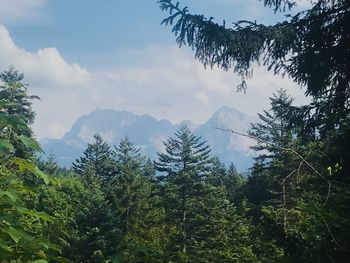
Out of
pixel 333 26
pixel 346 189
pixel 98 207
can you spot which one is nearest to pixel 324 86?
pixel 333 26

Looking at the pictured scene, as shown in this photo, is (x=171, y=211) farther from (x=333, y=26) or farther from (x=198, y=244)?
(x=333, y=26)

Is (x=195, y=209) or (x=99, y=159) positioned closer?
(x=195, y=209)

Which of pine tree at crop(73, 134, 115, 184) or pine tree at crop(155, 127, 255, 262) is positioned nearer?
pine tree at crop(155, 127, 255, 262)

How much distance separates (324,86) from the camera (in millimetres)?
6930

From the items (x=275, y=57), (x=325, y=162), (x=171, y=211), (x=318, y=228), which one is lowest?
(x=318, y=228)

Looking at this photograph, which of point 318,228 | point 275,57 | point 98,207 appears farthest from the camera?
point 98,207

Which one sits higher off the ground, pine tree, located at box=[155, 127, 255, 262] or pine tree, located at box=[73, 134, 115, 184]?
pine tree, located at box=[73, 134, 115, 184]

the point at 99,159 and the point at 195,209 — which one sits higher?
the point at 99,159

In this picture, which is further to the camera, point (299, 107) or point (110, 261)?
point (299, 107)

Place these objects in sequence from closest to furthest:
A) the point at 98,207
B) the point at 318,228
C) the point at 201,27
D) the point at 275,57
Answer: the point at 318,228, the point at 201,27, the point at 275,57, the point at 98,207

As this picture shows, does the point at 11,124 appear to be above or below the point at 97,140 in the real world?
below

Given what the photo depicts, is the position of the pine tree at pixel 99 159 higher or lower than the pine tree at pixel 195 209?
higher

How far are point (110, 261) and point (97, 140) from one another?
6453 centimetres

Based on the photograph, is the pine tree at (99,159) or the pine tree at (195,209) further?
the pine tree at (99,159)
